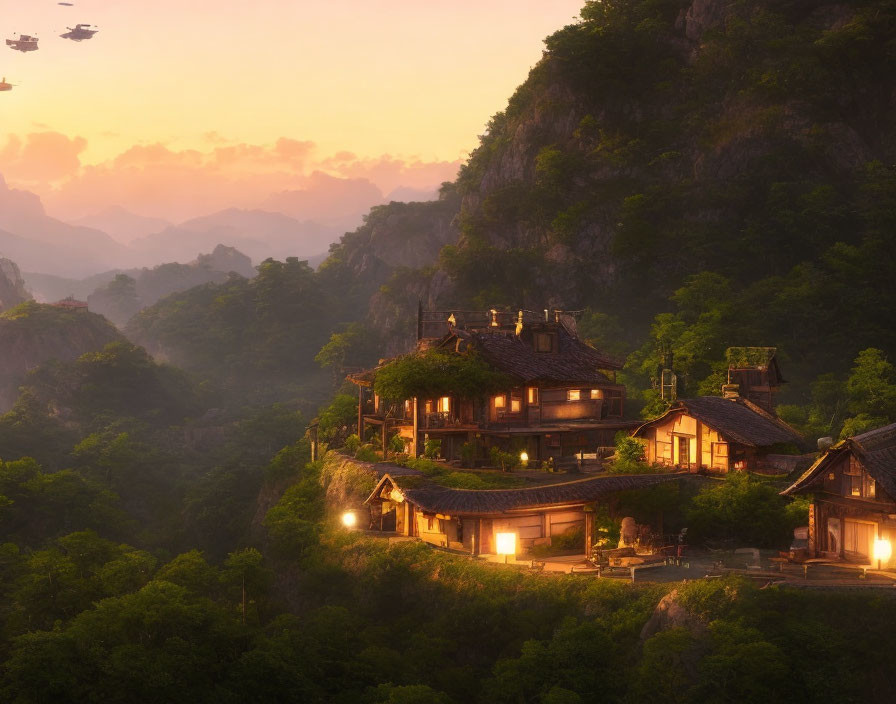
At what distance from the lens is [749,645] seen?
28.9 m

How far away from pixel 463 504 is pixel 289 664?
12.5m

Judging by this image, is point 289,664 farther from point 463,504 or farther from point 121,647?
point 463,504

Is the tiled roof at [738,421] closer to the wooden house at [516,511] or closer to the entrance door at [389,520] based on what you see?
the wooden house at [516,511]

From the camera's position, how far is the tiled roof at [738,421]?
46500 millimetres

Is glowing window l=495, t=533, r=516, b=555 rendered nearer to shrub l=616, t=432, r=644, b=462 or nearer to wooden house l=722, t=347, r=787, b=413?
shrub l=616, t=432, r=644, b=462

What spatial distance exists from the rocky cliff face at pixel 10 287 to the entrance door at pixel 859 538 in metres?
135

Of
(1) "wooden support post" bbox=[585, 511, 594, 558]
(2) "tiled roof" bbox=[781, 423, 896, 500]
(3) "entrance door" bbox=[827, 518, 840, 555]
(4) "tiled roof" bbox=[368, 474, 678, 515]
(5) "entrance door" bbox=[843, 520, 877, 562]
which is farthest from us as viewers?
(1) "wooden support post" bbox=[585, 511, 594, 558]

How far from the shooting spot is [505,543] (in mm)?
41906

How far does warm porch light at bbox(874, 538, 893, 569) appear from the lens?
3469 cm

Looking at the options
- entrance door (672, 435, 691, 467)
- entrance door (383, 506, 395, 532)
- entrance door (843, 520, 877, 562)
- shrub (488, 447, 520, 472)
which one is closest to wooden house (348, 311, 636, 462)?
shrub (488, 447, 520, 472)

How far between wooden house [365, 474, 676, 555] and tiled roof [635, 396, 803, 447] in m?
4.33

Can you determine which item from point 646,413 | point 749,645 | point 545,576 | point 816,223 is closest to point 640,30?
point 816,223

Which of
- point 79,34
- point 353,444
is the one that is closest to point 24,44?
point 79,34

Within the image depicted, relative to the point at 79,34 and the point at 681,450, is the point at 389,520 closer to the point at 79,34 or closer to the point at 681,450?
the point at 681,450
